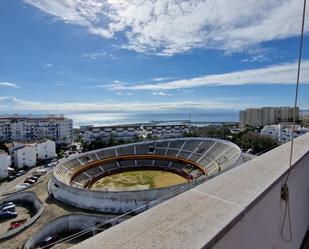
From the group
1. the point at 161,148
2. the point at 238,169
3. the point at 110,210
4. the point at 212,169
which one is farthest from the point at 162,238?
the point at 161,148

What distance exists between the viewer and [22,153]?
2088 cm

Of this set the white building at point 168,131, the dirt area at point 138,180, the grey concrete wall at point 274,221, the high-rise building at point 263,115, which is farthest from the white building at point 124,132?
the grey concrete wall at point 274,221

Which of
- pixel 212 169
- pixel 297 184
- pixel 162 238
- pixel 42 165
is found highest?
pixel 162 238

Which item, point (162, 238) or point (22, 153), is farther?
point (22, 153)

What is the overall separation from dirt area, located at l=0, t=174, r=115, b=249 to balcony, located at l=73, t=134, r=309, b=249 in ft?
27.3

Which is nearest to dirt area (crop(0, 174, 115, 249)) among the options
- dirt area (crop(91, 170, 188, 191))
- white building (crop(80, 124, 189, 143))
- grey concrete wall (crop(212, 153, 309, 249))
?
dirt area (crop(91, 170, 188, 191))

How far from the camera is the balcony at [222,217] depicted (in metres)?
0.76

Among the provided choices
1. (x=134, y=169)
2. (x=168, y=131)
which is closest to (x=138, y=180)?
(x=134, y=169)

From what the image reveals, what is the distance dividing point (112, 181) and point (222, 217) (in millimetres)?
15192

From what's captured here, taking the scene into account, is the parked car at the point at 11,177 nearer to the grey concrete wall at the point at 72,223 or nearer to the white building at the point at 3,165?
the white building at the point at 3,165

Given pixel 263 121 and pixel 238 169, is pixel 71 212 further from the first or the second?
pixel 263 121

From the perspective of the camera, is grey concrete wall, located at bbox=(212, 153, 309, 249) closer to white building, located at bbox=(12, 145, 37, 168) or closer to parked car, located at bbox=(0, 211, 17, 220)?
parked car, located at bbox=(0, 211, 17, 220)

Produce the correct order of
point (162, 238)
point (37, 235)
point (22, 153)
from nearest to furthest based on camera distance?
point (162, 238), point (37, 235), point (22, 153)

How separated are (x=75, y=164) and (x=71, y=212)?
267 inches
